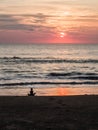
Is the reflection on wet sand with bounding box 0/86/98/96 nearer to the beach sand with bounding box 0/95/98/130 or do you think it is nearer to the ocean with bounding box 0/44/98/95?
the ocean with bounding box 0/44/98/95

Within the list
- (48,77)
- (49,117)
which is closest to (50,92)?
(49,117)

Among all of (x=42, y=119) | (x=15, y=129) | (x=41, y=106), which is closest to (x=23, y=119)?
(x=42, y=119)

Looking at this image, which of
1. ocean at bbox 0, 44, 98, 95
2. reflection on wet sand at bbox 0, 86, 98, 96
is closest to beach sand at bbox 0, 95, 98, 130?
reflection on wet sand at bbox 0, 86, 98, 96

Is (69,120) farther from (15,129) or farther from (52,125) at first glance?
(15,129)

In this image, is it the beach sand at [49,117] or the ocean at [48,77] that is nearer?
the beach sand at [49,117]

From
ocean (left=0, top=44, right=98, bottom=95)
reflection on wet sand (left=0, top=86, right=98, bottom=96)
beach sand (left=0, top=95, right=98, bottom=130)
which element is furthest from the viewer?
ocean (left=0, top=44, right=98, bottom=95)

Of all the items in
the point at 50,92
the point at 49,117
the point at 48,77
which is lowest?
the point at 49,117

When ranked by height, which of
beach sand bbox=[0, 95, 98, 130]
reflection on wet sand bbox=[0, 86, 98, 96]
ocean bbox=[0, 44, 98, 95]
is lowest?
beach sand bbox=[0, 95, 98, 130]

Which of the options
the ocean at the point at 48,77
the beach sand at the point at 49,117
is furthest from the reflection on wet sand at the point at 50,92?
the beach sand at the point at 49,117

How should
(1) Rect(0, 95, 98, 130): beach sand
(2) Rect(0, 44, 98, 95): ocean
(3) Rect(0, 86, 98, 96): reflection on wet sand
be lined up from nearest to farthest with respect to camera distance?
1. (1) Rect(0, 95, 98, 130): beach sand
2. (3) Rect(0, 86, 98, 96): reflection on wet sand
3. (2) Rect(0, 44, 98, 95): ocean

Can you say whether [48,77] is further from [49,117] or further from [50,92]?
[49,117]

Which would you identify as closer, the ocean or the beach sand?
the beach sand

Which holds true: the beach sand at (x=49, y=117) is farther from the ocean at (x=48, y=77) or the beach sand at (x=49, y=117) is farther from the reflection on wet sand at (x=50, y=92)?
the ocean at (x=48, y=77)

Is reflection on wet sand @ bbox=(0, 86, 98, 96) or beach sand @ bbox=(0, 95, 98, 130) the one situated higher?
reflection on wet sand @ bbox=(0, 86, 98, 96)
